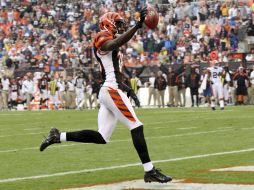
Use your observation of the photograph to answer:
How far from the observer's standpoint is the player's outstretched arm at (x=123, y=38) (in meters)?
7.69

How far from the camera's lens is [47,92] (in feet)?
111

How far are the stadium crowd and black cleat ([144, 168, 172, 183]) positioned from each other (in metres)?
21.2

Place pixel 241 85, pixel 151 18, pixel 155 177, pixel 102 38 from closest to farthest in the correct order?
pixel 155 177, pixel 102 38, pixel 151 18, pixel 241 85

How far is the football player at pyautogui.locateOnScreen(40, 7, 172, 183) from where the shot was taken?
7895mm

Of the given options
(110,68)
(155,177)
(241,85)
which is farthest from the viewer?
(241,85)

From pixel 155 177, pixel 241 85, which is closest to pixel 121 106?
pixel 155 177

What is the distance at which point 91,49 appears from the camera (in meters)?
35.0

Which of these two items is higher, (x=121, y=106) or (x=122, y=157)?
(x=121, y=106)

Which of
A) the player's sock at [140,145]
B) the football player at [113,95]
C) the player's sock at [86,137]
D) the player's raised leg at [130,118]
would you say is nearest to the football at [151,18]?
the football player at [113,95]

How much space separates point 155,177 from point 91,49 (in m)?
27.5

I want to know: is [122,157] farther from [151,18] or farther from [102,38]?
[102,38]

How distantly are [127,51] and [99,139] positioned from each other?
25701 millimetres

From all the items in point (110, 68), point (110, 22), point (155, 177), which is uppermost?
point (110, 22)

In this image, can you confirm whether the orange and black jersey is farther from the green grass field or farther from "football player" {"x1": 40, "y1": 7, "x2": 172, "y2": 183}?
the green grass field
